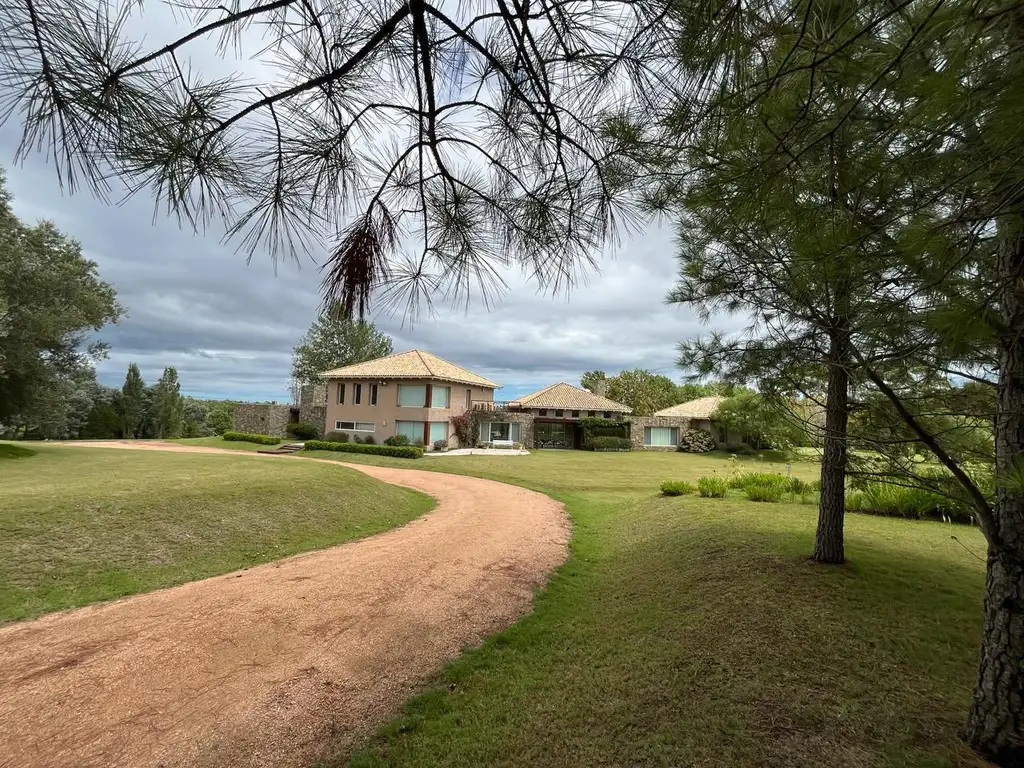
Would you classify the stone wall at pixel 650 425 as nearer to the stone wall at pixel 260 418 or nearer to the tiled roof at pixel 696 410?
the tiled roof at pixel 696 410

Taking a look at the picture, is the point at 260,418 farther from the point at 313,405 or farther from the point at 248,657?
the point at 248,657

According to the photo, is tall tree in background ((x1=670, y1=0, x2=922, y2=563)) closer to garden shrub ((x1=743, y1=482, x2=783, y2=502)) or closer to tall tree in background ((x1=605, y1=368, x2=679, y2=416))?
garden shrub ((x1=743, y1=482, x2=783, y2=502))

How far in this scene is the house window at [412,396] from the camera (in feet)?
85.4

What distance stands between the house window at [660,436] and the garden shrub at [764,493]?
20.9 metres

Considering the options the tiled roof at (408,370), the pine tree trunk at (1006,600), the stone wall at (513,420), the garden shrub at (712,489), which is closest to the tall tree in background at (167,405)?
the tiled roof at (408,370)

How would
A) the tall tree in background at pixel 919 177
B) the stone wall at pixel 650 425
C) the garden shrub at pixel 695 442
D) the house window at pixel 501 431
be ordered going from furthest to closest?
the stone wall at pixel 650 425, the garden shrub at pixel 695 442, the house window at pixel 501 431, the tall tree in background at pixel 919 177

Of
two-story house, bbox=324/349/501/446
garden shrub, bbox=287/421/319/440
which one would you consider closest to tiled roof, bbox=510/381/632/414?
two-story house, bbox=324/349/501/446

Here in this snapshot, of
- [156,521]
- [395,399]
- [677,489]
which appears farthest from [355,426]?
[156,521]

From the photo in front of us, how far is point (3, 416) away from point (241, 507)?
12.3 meters

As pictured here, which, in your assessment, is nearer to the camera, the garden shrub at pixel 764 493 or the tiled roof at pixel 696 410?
the garden shrub at pixel 764 493

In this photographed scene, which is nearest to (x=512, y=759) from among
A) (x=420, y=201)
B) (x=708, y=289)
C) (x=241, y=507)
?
(x=420, y=201)

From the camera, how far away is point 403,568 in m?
6.46

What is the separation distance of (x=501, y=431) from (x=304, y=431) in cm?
1185

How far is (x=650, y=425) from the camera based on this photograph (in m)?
32.4
